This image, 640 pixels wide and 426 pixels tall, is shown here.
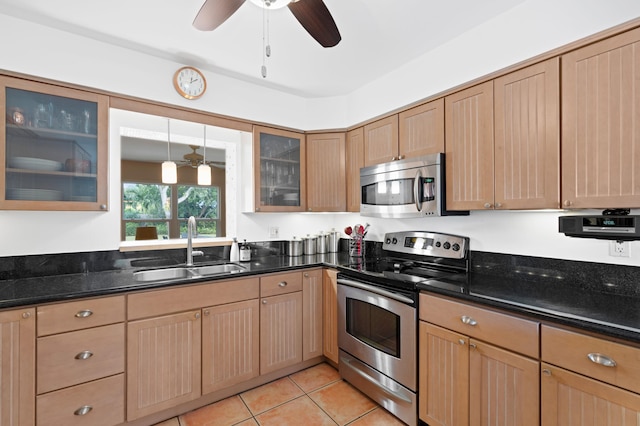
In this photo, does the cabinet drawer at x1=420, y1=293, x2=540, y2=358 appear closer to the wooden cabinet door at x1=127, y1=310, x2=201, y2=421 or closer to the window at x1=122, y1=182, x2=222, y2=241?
the wooden cabinet door at x1=127, y1=310, x2=201, y2=421

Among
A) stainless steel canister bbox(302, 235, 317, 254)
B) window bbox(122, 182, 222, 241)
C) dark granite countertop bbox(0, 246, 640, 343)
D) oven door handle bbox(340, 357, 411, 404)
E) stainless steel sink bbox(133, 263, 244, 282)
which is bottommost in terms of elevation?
oven door handle bbox(340, 357, 411, 404)

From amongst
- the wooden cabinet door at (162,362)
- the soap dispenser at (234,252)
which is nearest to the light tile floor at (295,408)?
the wooden cabinet door at (162,362)

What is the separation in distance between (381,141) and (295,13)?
1.38 metres

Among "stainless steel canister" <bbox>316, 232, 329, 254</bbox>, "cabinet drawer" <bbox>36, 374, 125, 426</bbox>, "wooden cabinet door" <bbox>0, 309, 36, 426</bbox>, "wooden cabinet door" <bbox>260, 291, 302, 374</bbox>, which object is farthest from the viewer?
"stainless steel canister" <bbox>316, 232, 329, 254</bbox>

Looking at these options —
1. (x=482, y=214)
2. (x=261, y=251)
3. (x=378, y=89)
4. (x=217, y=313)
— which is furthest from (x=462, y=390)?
(x=378, y=89)

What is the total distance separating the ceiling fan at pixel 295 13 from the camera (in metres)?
1.40

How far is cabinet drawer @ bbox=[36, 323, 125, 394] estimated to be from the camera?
5.31 ft

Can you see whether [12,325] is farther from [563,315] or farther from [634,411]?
[634,411]

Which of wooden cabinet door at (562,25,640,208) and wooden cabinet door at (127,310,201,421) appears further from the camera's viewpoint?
wooden cabinet door at (127,310,201,421)

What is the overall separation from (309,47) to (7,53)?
188cm

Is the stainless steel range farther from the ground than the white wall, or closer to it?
closer to it

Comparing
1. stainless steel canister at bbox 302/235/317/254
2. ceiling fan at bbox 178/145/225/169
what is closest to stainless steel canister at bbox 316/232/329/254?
stainless steel canister at bbox 302/235/317/254

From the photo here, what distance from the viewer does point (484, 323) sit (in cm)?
154

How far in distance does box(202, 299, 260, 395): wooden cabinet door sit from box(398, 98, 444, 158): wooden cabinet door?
173 centimetres
